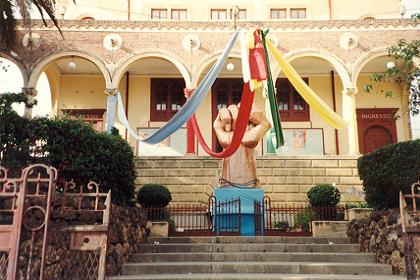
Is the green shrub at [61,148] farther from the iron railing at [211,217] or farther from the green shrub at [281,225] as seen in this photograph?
the green shrub at [281,225]

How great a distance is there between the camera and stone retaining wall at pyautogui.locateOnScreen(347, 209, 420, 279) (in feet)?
28.3

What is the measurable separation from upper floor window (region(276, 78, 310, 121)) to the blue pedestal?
11.9 metres

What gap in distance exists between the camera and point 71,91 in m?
23.8

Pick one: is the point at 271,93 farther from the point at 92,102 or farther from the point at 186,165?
the point at 92,102

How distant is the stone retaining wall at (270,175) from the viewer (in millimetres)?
17109

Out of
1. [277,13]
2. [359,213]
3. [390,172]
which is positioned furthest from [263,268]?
[277,13]

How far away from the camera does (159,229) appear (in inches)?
439

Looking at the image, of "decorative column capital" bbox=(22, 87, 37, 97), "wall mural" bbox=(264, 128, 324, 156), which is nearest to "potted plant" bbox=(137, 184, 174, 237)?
"decorative column capital" bbox=(22, 87, 37, 97)

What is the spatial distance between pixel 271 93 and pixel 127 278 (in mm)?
5611

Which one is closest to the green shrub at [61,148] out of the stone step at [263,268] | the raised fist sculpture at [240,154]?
the stone step at [263,268]

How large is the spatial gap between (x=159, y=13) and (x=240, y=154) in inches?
602

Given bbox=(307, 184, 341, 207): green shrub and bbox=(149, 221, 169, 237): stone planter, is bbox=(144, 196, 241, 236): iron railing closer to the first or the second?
bbox=(149, 221, 169, 237): stone planter

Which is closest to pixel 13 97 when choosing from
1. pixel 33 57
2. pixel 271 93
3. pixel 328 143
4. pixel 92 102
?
pixel 271 93

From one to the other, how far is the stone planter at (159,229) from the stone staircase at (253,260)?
0.46m
